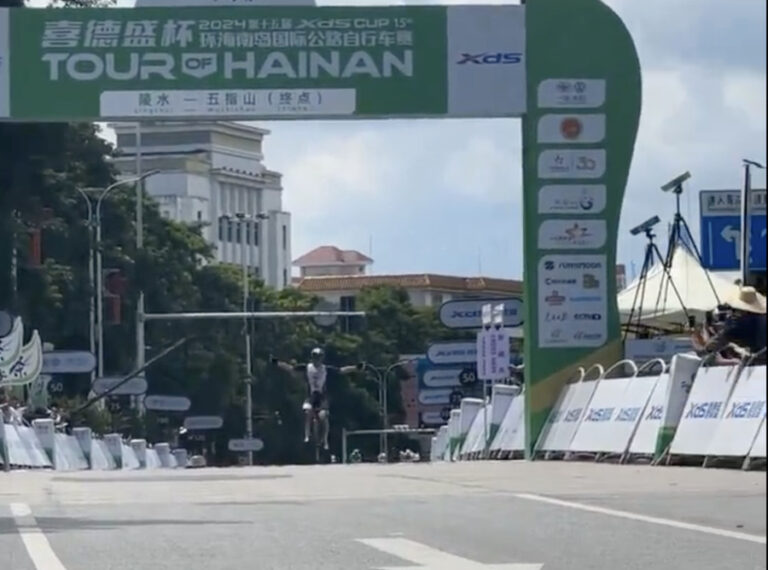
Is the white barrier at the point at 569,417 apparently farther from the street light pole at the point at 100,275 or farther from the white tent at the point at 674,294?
the street light pole at the point at 100,275

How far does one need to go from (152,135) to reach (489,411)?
89232 millimetres

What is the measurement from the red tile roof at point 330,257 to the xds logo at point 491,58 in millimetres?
97615

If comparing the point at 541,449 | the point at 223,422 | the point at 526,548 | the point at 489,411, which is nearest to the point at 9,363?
the point at 489,411

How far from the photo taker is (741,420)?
72.3ft

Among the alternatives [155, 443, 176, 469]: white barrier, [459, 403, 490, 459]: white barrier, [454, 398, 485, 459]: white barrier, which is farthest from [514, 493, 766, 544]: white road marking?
[155, 443, 176, 469]: white barrier

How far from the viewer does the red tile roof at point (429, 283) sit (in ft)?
187

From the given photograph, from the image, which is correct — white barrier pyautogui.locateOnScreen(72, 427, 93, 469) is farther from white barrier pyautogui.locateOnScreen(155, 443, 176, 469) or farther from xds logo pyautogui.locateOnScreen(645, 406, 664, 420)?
xds logo pyautogui.locateOnScreen(645, 406, 664, 420)

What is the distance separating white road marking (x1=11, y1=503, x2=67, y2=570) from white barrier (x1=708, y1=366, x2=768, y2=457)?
313 inches

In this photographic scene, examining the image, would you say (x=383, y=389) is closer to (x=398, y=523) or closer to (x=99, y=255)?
(x=99, y=255)

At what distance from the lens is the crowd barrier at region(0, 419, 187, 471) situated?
35.7m

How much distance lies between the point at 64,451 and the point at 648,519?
27.0 meters

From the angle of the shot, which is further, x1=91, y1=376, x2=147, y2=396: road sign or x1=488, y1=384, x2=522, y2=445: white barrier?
x1=91, y1=376, x2=147, y2=396: road sign

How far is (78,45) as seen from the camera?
31.0m

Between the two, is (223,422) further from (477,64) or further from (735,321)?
(735,321)
